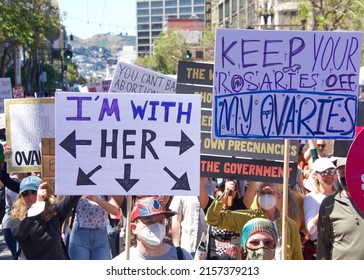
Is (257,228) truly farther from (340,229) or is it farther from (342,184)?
(342,184)

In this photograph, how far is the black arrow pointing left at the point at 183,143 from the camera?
539 centimetres

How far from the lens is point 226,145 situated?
699 cm

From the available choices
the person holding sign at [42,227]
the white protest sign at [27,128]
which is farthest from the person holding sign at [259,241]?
the white protest sign at [27,128]

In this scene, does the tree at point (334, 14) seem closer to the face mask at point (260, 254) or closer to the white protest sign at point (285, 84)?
the white protest sign at point (285, 84)

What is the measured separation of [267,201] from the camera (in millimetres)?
6316

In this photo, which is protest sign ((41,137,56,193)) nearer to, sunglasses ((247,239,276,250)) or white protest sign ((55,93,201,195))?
white protest sign ((55,93,201,195))

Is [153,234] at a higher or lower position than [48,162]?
lower

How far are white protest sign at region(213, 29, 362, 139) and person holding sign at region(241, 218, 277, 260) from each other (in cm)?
59

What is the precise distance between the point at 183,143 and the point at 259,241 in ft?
2.46

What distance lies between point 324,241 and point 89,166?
1.56 meters

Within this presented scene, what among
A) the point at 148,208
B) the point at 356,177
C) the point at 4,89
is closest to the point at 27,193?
the point at 148,208

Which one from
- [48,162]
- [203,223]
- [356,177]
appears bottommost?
[203,223]

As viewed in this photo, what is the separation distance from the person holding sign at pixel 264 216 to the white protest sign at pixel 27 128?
96.4 inches
